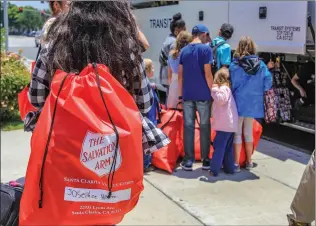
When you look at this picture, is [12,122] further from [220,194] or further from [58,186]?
[58,186]

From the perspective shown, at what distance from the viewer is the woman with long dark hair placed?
2188mm

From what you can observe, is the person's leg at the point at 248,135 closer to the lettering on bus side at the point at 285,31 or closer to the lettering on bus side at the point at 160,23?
the lettering on bus side at the point at 285,31

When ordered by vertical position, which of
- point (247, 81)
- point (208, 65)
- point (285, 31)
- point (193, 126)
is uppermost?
point (285, 31)

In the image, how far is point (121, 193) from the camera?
2.04 meters

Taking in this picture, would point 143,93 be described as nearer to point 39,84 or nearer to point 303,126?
point 39,84

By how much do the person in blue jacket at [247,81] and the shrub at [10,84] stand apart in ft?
13.0

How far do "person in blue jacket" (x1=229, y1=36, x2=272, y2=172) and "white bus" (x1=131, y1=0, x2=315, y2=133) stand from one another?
1.36 metres

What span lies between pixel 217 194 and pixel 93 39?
2.94m

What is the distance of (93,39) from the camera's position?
2195 mm

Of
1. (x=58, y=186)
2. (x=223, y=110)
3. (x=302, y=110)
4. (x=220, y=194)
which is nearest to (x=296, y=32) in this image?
(x=302, y=110)

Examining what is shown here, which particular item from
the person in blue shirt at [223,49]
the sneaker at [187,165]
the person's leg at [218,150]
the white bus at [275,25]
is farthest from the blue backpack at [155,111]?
the white bus at [275,25]

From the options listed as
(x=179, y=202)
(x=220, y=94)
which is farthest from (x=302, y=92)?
(x=179, y=202)

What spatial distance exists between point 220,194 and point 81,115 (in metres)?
3.06

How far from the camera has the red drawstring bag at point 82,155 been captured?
6.41 ft
